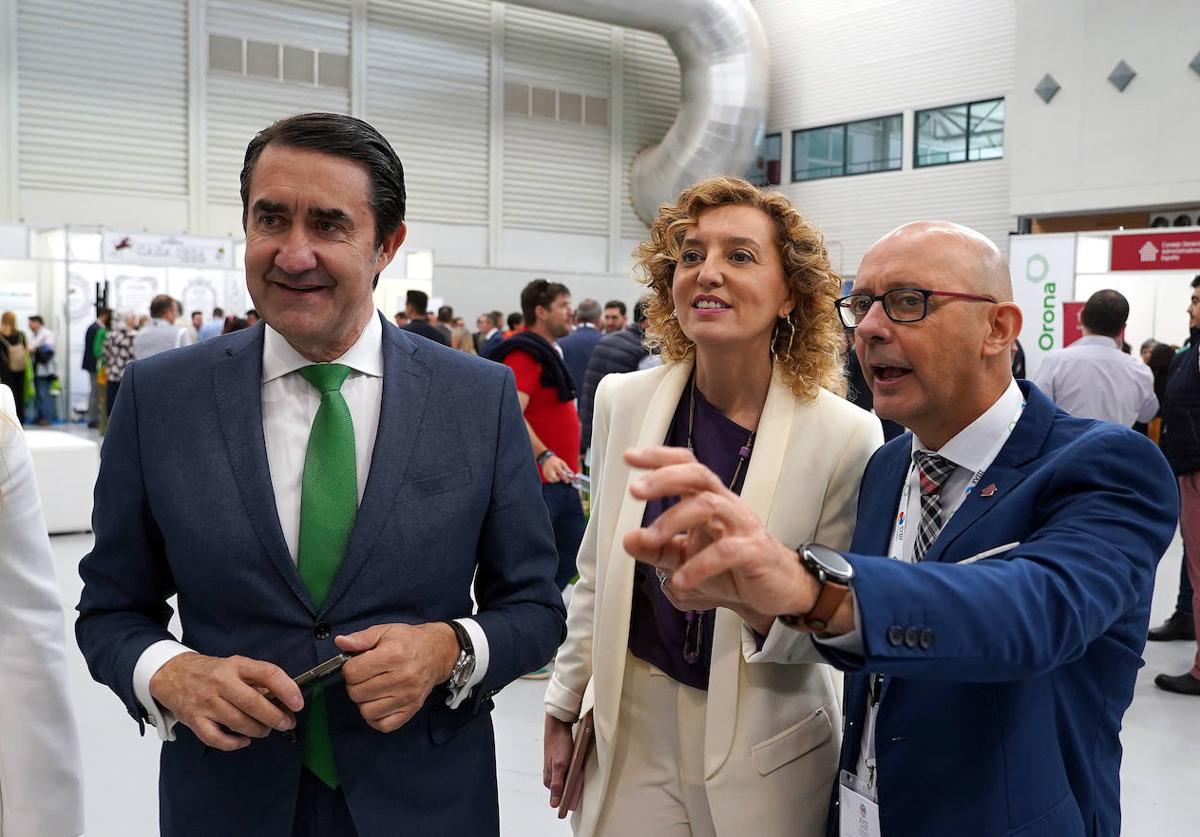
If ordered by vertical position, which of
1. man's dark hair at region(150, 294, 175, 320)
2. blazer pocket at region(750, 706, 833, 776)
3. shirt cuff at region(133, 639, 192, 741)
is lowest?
blazer pocket at region(750, 706, 833, 776)

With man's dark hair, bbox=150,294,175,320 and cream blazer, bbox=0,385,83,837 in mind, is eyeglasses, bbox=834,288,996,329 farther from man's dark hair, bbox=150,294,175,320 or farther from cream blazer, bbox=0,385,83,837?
man's dark hair, bbox=150,294,175,320

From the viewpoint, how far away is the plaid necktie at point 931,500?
5.07ft

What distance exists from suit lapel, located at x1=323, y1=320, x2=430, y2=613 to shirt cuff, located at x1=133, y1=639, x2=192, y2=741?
0.77 ft

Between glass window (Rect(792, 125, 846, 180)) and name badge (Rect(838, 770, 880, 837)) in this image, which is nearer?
name badge (Rect(838, 770, 880, 837))

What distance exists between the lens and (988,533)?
1.38 meters

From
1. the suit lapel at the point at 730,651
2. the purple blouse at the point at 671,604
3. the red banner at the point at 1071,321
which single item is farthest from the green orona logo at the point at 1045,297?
the suit lapel at the point at 730,651

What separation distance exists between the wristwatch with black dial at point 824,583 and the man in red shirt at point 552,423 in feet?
11.6

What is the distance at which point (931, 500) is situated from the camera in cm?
156

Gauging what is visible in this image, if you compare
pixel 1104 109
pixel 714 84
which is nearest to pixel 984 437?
pixel 1104 109

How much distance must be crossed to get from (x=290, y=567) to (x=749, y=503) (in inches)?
32.6

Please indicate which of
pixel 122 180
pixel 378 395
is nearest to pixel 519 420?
pixel 378 395

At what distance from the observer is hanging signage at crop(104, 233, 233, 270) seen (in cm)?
1380

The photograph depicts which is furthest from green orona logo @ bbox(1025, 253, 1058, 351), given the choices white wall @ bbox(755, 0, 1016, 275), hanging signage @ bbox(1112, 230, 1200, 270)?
white wall @ bbox(755, 0, 1016, 275)

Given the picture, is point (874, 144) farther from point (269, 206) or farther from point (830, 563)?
point (830, 563)
